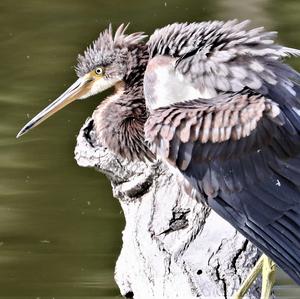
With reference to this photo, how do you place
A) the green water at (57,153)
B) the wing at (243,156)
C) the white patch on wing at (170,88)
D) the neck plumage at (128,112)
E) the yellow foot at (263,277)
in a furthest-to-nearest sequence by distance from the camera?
the green water at (57,153)
the neck plumage at (128,112)
the white patch on wing at (170,88)
the yellow foot at (263,277)
the wing at (243,156)

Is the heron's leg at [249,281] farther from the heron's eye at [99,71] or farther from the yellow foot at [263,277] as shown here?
the heron's eye at [99,71]

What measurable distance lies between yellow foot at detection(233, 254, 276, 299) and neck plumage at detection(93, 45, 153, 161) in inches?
33.6

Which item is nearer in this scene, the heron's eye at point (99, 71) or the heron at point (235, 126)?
the heron at point (235, 126)

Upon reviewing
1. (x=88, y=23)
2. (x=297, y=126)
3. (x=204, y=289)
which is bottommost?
(x=88, y=23)

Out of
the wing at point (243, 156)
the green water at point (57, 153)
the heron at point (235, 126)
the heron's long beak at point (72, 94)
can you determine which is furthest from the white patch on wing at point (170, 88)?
the green water at point (57, 153)

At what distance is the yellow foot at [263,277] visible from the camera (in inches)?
214

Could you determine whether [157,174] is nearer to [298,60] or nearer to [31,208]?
[31,208]

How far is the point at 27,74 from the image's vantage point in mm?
10680

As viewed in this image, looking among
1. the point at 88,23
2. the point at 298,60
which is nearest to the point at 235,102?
the point at 298,60

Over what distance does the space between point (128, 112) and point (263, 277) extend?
3.61ft

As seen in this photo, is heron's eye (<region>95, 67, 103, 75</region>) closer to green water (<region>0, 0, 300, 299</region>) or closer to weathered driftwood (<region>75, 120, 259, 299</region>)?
weathered driftwood (<region>75, 120, 259, 299</region>)

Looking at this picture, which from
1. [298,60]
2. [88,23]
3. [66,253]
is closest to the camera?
[66,253]

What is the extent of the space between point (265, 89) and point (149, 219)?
0.77m

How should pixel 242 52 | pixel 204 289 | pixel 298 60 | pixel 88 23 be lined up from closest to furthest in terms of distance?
Result: 1. pixel 204 289
2. pixel 242 52
3. pixel 298 60
4. pixel 88 23
